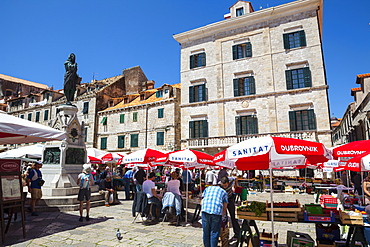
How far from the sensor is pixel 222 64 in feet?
77.0

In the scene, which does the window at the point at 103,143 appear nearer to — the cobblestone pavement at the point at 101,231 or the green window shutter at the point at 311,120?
the cobblestone pavement at the point at 101,231

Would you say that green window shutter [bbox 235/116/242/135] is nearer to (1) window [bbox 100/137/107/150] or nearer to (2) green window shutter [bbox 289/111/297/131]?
(2) green window shutter [bbox 289/111/297/131]

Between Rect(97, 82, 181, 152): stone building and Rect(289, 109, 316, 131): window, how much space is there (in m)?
11.2

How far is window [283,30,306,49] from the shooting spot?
67.7 ft

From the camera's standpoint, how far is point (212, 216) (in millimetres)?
4605

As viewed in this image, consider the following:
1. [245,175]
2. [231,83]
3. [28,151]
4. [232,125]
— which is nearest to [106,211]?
[28,151]

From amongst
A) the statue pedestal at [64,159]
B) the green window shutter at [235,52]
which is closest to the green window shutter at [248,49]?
the green window shutter at [235,52]

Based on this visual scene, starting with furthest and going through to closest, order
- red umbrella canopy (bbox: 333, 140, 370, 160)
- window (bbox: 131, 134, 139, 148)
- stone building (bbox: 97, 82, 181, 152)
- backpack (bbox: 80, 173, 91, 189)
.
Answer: window (bbox: 131, 134, 139, 148), stone building (bbox: 97, 82, 181, 152), backpack (bbox: 80, 173, 91, 189), red umbrella canopy (bbox: 333, 140, 370, 160)

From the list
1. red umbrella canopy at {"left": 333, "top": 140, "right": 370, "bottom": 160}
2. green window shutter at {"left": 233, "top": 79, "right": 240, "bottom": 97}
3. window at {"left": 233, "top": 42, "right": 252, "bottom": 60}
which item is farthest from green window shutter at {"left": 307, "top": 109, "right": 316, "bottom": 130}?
red umbrella canopy at {"left": 333, "top": 140, "right": 370, "bottom": 160}

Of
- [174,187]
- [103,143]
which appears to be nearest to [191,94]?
[103,143]

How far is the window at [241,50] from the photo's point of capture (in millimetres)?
22656

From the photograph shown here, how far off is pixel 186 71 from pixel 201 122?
5.60 meters

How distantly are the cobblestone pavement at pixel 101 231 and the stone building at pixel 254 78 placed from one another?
1387cm

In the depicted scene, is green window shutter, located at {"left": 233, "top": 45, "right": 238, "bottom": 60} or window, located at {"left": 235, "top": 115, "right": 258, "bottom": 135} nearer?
window, located at {"left": 235, "top": 115, "right": 258, "bottom": 135}
